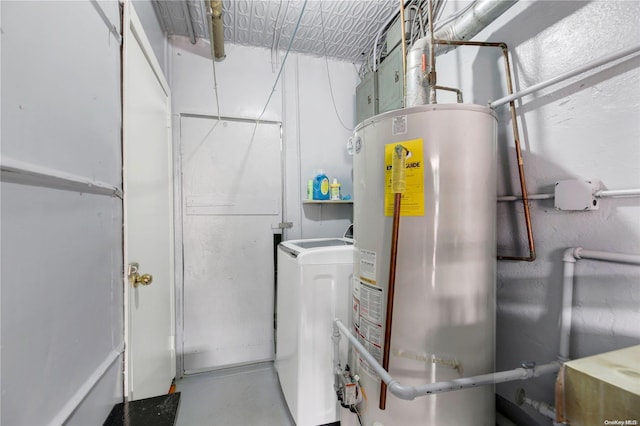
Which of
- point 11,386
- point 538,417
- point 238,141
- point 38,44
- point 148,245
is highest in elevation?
point 238,141

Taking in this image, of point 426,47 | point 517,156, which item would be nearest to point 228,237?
point 426,47

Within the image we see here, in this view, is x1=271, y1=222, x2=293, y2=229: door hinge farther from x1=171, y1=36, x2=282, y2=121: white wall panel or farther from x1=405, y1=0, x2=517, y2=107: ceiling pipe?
x1=405, y1=0, x2=517, y2=107: ceiling pipe

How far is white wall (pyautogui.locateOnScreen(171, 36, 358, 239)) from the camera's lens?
2.01 m

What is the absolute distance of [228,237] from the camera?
2.06 m

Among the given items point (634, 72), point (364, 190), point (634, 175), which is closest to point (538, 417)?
point (634, 175)

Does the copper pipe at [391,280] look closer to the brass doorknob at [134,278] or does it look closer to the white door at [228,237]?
the brass doorknob at [134,278]

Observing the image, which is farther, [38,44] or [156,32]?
[156,32]

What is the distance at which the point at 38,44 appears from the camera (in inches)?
21.1

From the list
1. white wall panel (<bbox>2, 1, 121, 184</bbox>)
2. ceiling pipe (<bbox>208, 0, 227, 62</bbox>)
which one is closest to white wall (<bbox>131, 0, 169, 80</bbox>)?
ceiling pipe (<bbox>208, 0, 227, 62</bbox>)

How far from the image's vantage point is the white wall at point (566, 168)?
29.8 inches

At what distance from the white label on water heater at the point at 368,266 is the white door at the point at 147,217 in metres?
0.91

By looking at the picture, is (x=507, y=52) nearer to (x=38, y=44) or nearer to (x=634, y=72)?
(x=634, y=72)

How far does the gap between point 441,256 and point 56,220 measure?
3.40 feet

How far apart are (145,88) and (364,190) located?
127 cm
